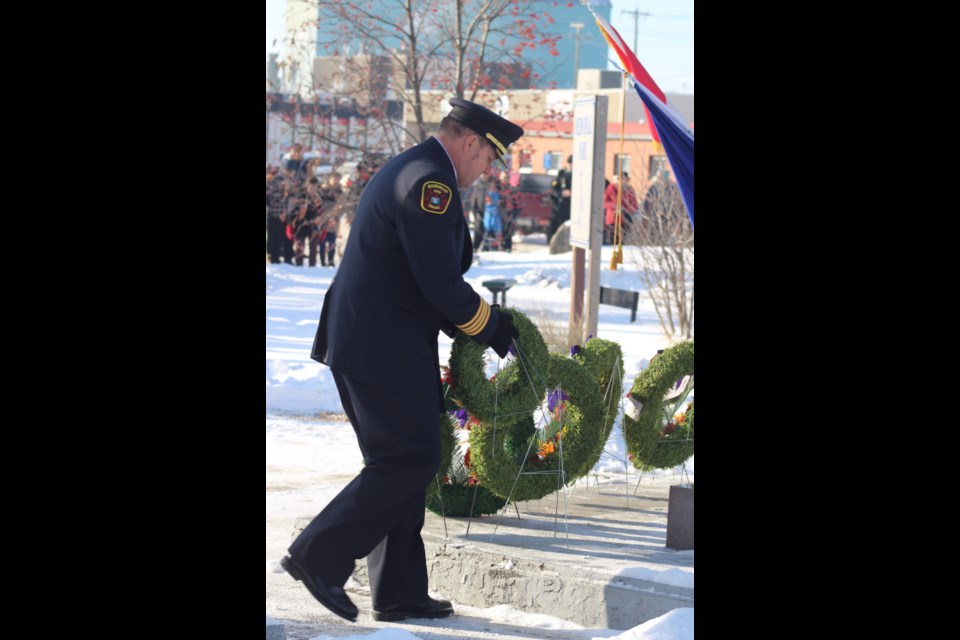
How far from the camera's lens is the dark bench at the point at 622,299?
48.7ft

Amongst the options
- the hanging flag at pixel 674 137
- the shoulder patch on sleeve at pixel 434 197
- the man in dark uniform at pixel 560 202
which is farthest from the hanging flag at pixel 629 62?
the man in dark uniform at pixel 560 202

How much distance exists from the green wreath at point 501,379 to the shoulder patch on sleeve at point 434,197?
0.66 metres

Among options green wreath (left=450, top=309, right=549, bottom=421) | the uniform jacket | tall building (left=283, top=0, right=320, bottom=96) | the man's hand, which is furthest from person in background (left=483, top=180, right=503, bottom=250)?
the uniform jacket

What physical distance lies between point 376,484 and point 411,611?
0.53 m

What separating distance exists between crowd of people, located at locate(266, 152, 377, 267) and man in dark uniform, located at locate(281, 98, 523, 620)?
9143mm

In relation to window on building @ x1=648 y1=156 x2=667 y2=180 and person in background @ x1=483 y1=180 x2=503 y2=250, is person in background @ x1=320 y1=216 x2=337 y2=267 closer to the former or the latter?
person in background @ x1=483 y1=180 x2=503 y2=250

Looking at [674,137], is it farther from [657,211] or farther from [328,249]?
[328,249]

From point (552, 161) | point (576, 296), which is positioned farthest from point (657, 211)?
point (552, 161)

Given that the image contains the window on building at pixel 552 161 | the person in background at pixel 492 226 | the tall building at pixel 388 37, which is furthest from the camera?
the window on building at pixel 552 161

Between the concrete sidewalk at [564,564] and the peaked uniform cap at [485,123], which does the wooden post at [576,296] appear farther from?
the peaked uniform cap at [485,123]

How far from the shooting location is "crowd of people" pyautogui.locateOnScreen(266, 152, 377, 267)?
14.9 meters
